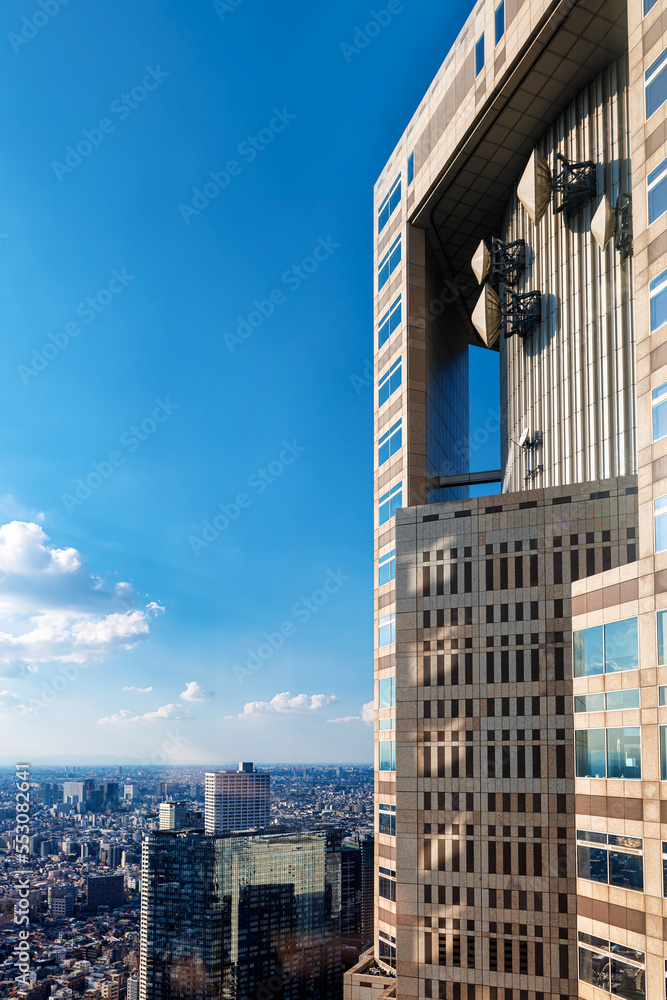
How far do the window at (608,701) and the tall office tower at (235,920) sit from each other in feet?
285

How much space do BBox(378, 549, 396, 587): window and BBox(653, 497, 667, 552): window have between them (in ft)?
82.9

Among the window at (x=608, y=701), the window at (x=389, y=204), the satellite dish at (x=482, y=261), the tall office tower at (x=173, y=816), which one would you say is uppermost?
the window at (x=389, y=204)

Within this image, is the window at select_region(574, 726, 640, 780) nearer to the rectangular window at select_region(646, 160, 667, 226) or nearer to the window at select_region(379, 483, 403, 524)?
the rectangular window at select_region(646, 160, 667, 226)

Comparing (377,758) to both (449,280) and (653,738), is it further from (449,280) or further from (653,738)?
(449,280)

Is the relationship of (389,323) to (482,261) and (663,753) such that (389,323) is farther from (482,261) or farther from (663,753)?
(663,753)

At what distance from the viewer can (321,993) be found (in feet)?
335

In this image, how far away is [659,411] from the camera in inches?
987

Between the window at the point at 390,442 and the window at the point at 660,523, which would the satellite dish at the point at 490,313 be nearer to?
the window at the point at 390,442

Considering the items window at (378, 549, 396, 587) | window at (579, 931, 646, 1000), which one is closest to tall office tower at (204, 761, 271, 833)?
window at (378, 549, 396, 587)

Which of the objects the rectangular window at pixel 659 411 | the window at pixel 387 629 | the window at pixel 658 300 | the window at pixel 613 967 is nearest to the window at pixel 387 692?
the window at pixel 387 629

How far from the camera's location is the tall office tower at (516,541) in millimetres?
38469

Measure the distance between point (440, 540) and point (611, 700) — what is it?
18154 mm

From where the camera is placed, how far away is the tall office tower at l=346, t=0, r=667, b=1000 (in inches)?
1515

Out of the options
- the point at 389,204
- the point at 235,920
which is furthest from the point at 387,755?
the point at 235,920
